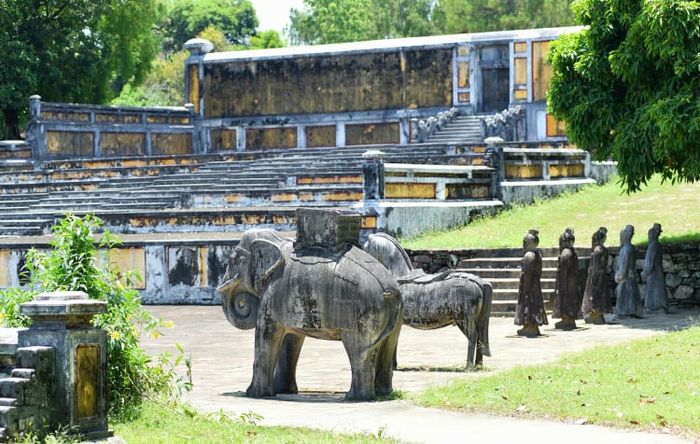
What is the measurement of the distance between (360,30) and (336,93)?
93.7 feet

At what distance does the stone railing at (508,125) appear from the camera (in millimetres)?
38438

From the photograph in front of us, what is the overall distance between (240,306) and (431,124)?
27184 mm

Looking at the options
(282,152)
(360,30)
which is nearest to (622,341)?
(282,152)

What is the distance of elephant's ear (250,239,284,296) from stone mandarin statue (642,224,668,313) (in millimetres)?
9992

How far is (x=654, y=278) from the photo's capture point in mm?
21266

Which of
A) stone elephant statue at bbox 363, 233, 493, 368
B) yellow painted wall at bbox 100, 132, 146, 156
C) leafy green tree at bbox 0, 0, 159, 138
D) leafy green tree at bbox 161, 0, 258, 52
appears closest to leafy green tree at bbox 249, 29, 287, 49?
leafy green tree at bbox 161, 0, 258, 52

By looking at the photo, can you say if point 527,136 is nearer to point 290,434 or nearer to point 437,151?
point 437,151

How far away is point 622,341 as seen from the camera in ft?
55.9

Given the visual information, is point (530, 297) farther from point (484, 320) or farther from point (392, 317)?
point (392, 317)

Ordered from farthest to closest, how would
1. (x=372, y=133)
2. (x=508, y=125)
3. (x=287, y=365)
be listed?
(x=372, y=133), (x=508, y=125), (x=287, y=365)

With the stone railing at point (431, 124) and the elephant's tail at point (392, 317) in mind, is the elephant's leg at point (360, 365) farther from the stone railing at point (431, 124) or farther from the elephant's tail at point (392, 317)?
the stone railing at point (431, 124)

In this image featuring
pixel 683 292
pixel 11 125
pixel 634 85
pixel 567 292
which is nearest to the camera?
pixel 567 292

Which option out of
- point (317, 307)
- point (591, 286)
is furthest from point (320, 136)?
point (317, 307)

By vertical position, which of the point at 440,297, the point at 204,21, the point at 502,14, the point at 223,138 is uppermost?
the point at 204,21
